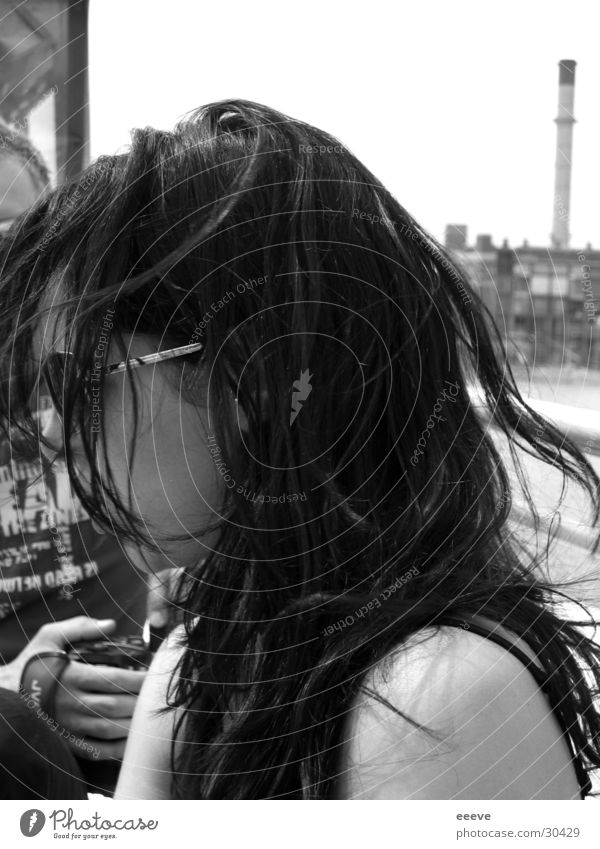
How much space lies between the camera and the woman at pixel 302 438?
1.27 feet

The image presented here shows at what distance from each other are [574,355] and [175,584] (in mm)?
305

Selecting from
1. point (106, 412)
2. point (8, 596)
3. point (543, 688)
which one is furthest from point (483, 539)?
point (8, 596)

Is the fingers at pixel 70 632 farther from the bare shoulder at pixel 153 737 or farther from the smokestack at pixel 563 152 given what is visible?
the smokestack at pixel 563 152

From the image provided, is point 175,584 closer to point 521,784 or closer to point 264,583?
point 264,583

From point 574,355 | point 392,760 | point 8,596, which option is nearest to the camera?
point 392,760

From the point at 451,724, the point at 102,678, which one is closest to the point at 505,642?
the point at 451,724

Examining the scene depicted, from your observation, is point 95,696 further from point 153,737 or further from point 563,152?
point 563,152

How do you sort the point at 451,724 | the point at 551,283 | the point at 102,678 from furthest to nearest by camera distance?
the point at 102,678, the point at 551,283, the point at 451,724

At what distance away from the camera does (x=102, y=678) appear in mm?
724

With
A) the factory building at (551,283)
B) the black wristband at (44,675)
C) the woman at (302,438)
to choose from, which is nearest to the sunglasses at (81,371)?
the woman at (302,438)

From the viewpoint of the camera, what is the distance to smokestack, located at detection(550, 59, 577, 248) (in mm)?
476

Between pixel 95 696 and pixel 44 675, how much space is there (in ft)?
0.16

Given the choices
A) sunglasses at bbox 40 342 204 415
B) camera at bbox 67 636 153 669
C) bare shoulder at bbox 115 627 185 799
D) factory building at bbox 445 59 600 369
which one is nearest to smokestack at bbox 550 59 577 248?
factory building at bbox 445 59 600 369
